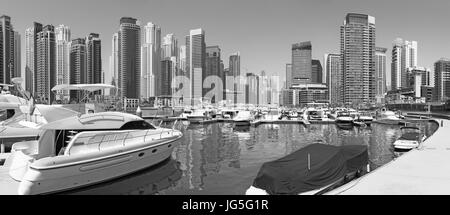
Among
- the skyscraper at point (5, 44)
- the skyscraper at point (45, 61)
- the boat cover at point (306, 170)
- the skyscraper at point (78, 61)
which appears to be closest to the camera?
the boat cover at point (306, 170)

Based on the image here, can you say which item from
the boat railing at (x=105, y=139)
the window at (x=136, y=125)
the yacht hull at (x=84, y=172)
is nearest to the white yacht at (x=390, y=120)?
the boat railing at (x=105, y=139)

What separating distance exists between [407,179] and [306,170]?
4.59m

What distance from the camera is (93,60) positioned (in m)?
115

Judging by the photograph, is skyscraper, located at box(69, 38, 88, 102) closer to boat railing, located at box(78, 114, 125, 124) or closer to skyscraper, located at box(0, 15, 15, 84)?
skyscraper, located at box(0, 15, 15, 84)

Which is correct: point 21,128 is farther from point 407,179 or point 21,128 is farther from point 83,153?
point 407,179

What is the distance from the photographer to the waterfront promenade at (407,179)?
10148 millimetres

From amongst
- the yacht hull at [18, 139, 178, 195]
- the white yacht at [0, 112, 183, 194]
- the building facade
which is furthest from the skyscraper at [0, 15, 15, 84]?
the yacht hull at [18, 139, 178, 195]

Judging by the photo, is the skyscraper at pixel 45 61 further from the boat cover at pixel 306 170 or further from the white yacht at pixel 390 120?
the white yacht at pixel 390 120

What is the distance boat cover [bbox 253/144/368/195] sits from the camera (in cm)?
1064

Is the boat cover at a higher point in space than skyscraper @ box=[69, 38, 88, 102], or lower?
lower

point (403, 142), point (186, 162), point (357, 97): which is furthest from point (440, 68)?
point (186, 162)

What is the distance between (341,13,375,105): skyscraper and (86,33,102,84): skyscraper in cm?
16316

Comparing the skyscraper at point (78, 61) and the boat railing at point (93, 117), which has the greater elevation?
the skyscraper at point (78, 61)
